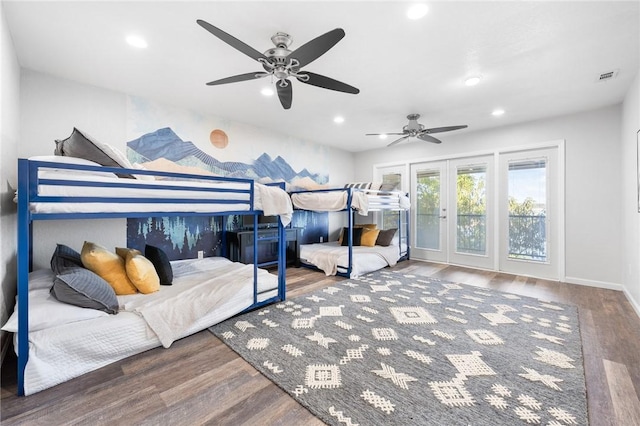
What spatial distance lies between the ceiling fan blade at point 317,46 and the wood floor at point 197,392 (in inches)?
87.7

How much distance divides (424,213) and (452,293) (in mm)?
2463

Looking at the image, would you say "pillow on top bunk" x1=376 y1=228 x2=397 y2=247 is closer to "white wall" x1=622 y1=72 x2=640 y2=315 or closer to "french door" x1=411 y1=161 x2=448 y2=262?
"french door" x1=411 y1=161 x2=448 y2=262

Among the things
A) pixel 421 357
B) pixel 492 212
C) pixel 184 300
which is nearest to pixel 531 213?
pixel 492 212

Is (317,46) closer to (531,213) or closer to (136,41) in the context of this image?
(136,41)

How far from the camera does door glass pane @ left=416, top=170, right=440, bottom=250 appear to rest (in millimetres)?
5328

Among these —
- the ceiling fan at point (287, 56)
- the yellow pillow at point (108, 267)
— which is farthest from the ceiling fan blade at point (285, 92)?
the yellow pillow at point (108, 267)

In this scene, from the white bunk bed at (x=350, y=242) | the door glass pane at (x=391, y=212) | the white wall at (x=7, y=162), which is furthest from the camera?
the door glass pane at (x=391, y=212)

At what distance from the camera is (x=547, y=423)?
52.6 inches

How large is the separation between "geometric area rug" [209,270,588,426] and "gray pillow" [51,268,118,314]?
86 centimetres

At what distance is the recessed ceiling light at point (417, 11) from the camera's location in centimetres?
183

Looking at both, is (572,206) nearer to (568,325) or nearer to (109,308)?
(568,325)

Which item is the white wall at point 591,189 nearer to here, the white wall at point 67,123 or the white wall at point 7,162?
the white wall at point 67,123

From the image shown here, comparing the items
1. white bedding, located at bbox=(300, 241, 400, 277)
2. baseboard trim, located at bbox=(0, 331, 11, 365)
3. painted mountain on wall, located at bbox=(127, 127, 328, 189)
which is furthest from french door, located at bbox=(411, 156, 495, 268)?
baseboard trim, located at bbox=(0, 331, 11, 365)

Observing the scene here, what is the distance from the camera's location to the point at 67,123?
291cm
